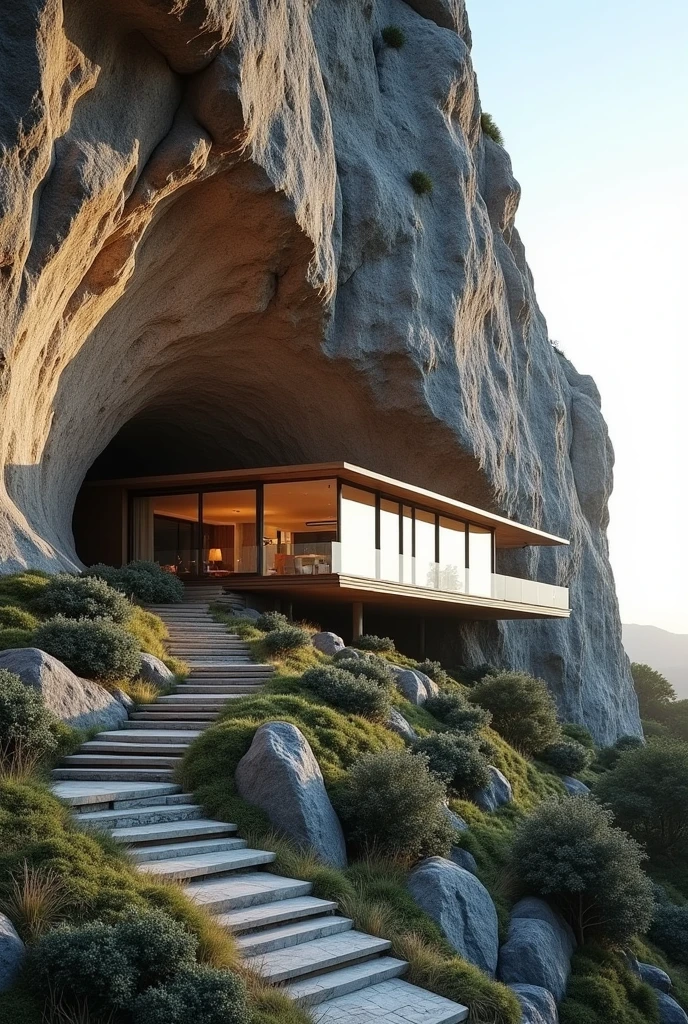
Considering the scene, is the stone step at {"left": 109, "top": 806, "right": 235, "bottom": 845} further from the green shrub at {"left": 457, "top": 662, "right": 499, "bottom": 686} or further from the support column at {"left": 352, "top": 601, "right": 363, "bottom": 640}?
the green shrub at {"left": 457, "top": 662, "right": 499, "bottom": 686}

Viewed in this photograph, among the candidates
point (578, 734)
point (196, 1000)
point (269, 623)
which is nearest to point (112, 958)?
point (196, 1000)

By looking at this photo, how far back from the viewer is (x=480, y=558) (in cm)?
3894

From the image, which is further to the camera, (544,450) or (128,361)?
(544,450)

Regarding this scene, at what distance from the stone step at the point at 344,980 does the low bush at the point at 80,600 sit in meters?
9.39

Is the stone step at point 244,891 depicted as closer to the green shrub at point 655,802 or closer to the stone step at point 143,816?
the stone step at point 143,816

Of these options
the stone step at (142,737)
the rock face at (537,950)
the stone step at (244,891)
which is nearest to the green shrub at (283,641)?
the stone step at (142,737)

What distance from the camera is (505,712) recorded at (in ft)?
82.2

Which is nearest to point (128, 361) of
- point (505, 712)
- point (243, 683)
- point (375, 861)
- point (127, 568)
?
point (127, 568)

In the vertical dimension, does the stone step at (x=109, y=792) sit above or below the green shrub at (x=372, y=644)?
below

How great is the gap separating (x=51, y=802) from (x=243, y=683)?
27.1 ft

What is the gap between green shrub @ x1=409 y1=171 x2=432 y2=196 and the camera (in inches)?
1364

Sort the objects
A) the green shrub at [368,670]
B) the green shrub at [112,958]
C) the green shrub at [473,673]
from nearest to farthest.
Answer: the green shrub at [112,958] → the green shrub at [368,670] → the green shrub at [473,673]

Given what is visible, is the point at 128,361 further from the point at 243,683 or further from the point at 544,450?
the point at 544,450

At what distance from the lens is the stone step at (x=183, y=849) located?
10.7 metres
